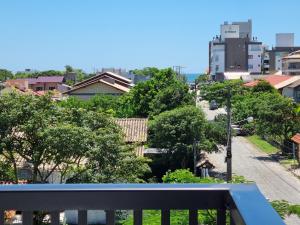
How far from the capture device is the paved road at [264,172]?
22.7m

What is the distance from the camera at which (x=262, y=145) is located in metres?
36.3

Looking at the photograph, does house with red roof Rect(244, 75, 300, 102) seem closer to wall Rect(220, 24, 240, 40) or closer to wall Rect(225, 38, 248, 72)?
wall Rect(225, 38, 248, 72)

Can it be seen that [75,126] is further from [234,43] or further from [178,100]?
A: [234,43]

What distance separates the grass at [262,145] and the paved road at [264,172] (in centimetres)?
48

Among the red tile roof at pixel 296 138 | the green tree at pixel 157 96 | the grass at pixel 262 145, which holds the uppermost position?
the green tree at pixel 157 96

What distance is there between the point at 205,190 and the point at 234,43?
91424 mm

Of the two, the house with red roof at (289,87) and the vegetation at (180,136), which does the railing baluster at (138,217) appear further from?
the house with red roof at (289,87)

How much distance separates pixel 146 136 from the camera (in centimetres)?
2436

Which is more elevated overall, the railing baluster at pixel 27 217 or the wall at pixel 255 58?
the wall at pixel 255 58

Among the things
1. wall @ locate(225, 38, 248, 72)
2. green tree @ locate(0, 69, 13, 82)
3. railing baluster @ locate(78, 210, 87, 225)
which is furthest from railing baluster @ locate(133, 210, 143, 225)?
green tree @ locate(0, 69, 13, 82)

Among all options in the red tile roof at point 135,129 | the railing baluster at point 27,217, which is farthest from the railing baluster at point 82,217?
the red tile roof at point 135,129

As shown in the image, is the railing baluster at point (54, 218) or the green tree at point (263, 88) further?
the green tree at point (263, 88)

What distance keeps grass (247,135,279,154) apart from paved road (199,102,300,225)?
1.59 feet

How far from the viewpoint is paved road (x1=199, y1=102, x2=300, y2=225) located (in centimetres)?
2272
